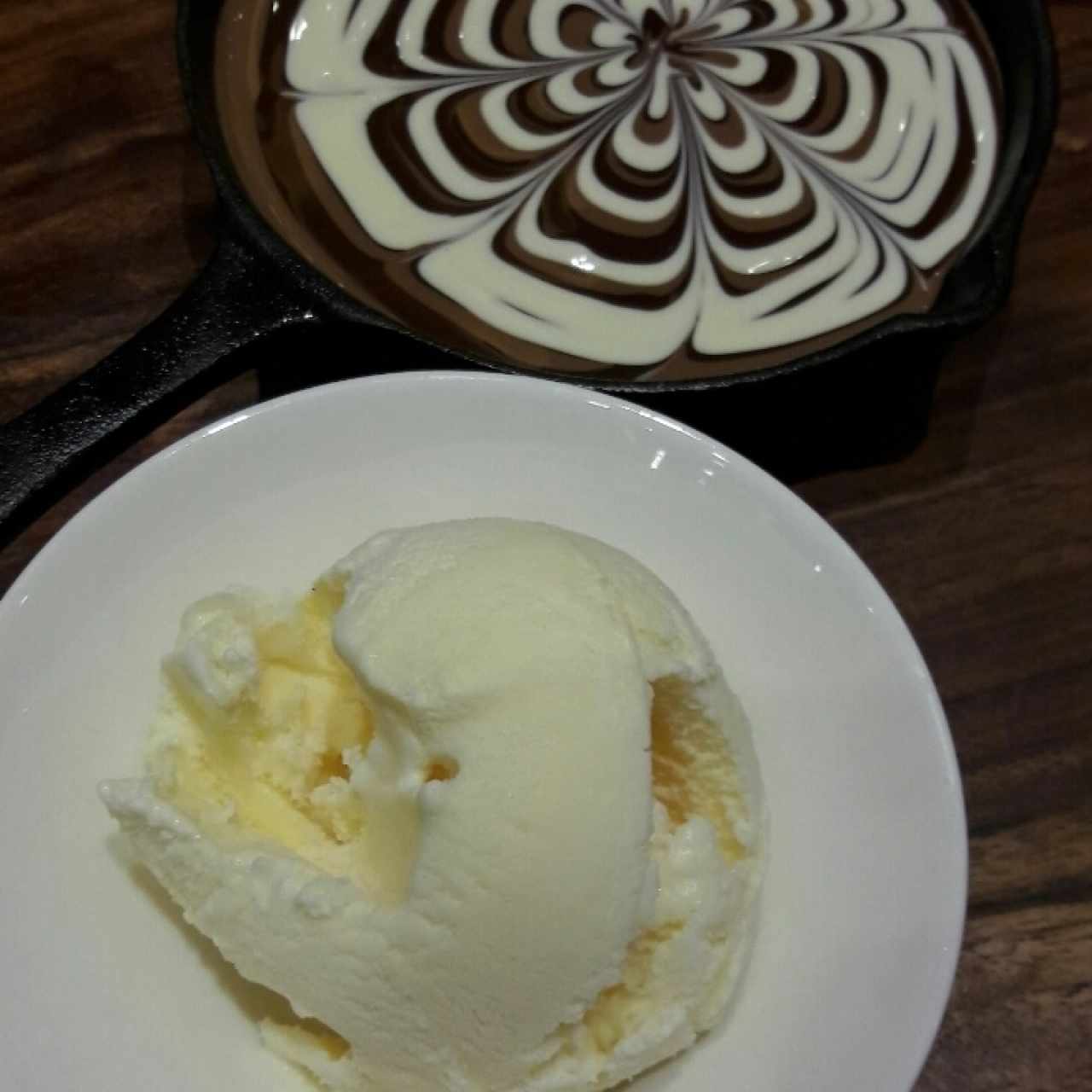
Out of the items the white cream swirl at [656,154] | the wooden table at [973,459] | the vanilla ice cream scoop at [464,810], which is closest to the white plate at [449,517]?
the vanilla ice cream scoop at [464,810]

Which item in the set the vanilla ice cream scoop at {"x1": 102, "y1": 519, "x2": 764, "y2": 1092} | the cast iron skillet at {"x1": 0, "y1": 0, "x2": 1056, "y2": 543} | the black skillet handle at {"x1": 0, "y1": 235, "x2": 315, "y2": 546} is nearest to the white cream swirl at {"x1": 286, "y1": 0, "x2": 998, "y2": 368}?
the cast iron skillet at {"x1": 0, "y1": 0, "x2": 1056, "y2": 543}

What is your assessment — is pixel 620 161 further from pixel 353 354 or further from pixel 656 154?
pixel 353 354

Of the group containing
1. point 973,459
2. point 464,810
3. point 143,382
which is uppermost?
point 143,382

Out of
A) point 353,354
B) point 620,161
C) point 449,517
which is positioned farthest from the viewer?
point 620,161

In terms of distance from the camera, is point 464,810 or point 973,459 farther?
point 973,459

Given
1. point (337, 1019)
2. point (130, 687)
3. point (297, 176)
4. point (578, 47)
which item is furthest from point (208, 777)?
point (578, 47)

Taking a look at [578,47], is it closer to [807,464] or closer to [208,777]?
[807,464]

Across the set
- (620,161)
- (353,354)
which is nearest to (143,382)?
(353,354)

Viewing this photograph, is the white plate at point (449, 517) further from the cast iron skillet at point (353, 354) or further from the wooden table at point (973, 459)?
the wooden table at point (973, 459)
